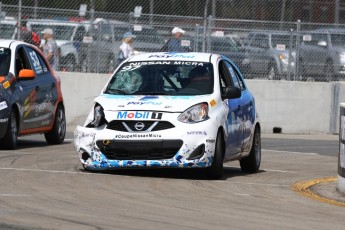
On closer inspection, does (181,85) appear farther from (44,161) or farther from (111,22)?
(111,22)

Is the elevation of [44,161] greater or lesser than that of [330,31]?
lesser

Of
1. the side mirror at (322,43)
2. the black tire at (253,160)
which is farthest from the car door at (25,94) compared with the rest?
the side mirror at (322,43)

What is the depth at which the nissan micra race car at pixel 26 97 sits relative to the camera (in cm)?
1589

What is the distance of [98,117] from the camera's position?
13.0 m

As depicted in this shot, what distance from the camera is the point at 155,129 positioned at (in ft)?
41.9

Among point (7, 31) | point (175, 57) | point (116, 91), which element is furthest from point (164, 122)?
point (7, 31)

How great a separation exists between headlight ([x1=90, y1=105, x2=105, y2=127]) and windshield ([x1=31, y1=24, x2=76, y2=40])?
11646mm

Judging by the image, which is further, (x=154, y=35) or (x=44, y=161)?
(x=154, y=35)

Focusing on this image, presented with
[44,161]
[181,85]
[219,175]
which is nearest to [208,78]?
[181,85]

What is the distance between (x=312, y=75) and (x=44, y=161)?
1145 centimetres

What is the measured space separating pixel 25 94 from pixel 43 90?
2.69 feet

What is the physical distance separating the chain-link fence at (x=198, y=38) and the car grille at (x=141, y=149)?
11.8 metres

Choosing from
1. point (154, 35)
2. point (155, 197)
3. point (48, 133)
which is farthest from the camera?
point (154, 35)

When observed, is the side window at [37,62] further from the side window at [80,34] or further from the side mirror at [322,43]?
the side mirror at [322,43]
